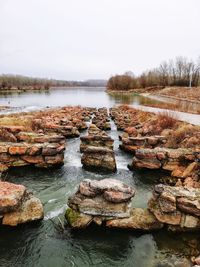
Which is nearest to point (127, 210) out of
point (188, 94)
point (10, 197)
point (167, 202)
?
point (167, 202)

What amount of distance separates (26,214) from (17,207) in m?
0.34

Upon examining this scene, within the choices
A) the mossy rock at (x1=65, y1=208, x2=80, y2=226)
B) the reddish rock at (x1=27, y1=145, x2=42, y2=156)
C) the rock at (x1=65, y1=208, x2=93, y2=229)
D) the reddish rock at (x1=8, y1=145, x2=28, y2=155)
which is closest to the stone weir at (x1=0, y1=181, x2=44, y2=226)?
the mossy rock at (x1=65, y1=208, x2=80, y2=226)

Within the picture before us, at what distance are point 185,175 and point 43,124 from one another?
455 inches

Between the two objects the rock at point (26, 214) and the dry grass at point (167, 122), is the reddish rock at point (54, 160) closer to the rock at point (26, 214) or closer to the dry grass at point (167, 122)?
the rock at point (26, 214)

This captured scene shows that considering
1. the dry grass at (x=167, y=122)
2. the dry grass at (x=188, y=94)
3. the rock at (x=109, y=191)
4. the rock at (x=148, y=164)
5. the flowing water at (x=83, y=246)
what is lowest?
the flowing water at (x=83, y=246)

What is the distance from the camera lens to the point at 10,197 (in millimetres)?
7520

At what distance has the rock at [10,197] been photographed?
7.39m

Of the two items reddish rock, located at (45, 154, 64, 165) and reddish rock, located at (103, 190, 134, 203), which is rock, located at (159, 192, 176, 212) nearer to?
reddish rock, located at (103, 190, 134, 203)

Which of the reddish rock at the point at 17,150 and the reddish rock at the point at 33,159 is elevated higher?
the reddish rock at the point at 17,150

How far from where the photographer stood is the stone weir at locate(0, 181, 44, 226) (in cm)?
743

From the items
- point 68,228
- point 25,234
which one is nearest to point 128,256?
point 68,228

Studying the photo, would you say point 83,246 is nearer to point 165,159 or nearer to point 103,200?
point 103,200

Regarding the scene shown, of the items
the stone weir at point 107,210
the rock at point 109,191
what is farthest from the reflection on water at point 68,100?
the stone weir at point 107,210

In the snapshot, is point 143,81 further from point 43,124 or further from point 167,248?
point 167,248
